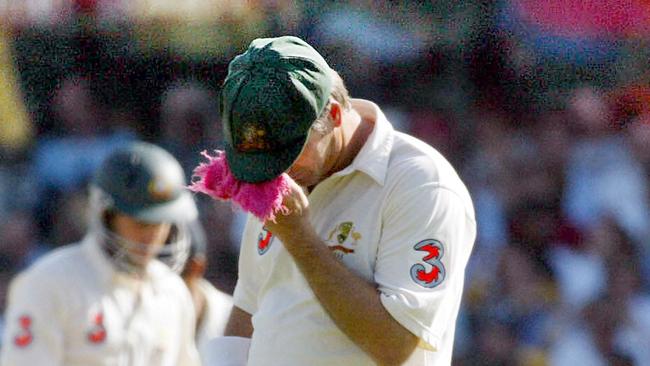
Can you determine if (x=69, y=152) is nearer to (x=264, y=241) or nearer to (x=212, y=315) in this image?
(x=212, y=315)

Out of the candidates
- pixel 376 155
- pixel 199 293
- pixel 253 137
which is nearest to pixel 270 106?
pixel 253 137

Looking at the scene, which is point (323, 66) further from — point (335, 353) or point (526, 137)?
point (526, 137)

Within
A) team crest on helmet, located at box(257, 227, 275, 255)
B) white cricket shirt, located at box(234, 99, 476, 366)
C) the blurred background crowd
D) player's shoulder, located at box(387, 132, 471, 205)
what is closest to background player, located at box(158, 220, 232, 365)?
the blurred background crowd

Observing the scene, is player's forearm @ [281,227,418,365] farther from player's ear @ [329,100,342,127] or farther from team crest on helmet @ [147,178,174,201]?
team crest on helmet @ [147,178,174,201]

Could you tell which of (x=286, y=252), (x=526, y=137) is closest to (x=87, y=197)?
(x=526, y=137)

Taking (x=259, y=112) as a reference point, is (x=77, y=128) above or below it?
below

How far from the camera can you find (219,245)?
6.41m

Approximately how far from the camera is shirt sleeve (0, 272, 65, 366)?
4148mm

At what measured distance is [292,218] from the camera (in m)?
2.26

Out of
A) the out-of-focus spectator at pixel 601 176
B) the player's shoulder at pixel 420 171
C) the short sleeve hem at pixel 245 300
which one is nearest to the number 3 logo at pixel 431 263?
the player's shoulder at pixel 420 171

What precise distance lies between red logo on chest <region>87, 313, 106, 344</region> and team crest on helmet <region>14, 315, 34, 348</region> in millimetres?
213

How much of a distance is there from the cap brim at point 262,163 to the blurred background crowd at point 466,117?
12.6 ft

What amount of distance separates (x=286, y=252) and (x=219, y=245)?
3947mm

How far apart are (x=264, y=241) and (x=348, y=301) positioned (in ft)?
1.20
